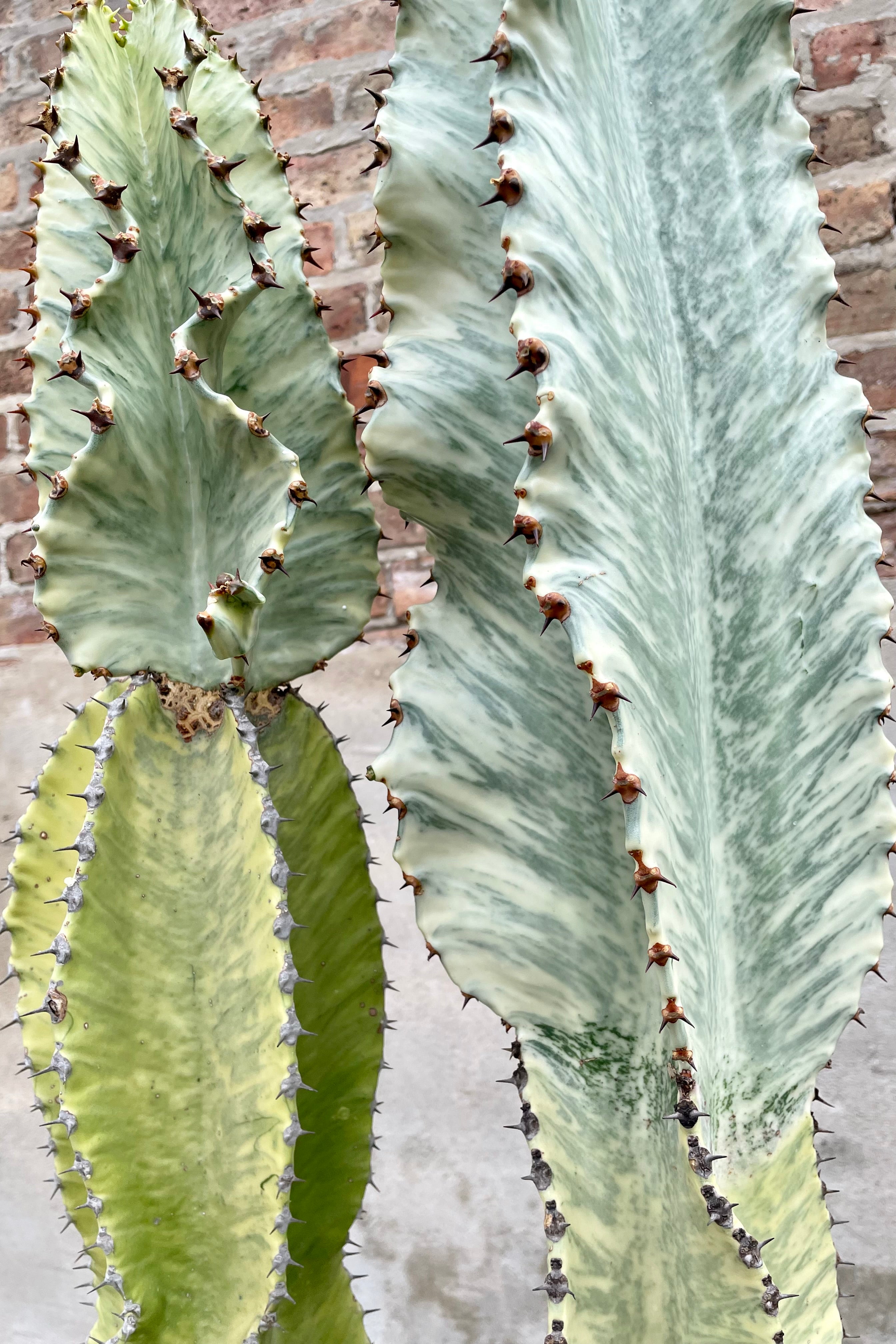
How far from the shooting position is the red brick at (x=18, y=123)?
5.43 feet

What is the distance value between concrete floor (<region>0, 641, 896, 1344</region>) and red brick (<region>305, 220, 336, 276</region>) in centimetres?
50

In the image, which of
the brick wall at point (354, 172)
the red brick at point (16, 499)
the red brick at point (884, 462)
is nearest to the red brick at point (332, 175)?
the brick wall at point (354, 172)

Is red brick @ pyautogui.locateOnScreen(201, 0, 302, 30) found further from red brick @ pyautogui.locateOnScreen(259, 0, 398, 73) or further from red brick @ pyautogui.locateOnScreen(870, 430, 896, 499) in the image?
red brick @ pyautogui.locateOnScreen(870, 430, 896, 499)

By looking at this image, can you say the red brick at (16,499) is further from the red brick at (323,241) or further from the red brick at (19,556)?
the red brick at (323,241)

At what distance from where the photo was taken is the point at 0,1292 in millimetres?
1309

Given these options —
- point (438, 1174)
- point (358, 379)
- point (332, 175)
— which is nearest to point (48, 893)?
point (438, 1174)

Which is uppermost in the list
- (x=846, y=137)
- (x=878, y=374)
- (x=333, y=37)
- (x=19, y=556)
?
(x=333, y=37)

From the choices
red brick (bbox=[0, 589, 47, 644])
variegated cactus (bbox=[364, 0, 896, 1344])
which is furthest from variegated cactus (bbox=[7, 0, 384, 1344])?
red brick (bbox=[0, 589, 47, 644])

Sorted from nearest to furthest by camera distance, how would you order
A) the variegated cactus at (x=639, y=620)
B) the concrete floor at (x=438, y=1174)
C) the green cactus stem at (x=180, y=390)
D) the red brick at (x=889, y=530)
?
the variegated cactus at (x=639, y=620)
the green cactus stem at (x=180, y=390)
the concrete floor at (x=438, y=1174)
the red brick at (x=889, y=530)

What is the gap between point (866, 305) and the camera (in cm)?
120

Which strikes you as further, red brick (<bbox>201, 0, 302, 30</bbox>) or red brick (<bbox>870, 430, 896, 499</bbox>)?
red brick (<bbox>201, 0, 302, 30</bbox>)

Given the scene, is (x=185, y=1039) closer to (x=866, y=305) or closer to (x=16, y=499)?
(x=866, y=305)

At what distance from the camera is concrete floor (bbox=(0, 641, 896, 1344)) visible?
1071mm

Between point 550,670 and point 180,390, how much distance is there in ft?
0.94
